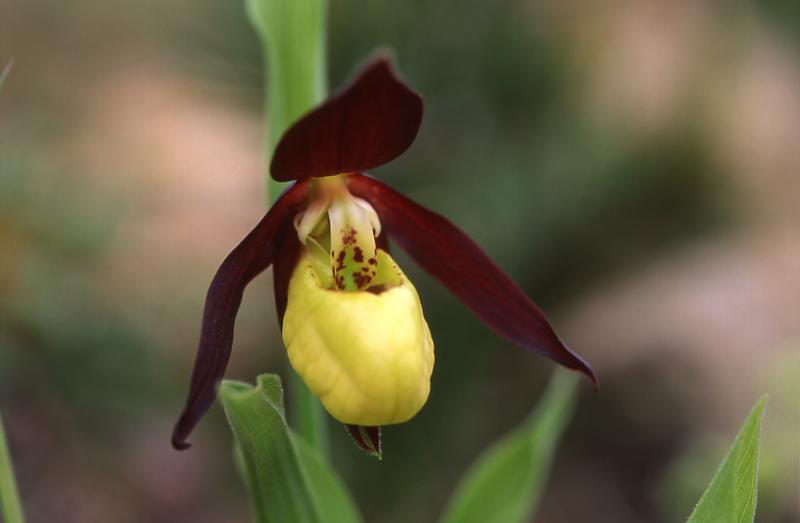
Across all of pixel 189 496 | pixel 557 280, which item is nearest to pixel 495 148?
pixel 557 280

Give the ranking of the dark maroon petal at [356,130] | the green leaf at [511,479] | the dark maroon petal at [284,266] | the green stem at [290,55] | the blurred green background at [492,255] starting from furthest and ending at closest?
the blurred green background at [492,255], the green leaf at [511,479], the green stem at [290,55], the dark maroon petal at [284,266], the dark maroon petal at [356,130]

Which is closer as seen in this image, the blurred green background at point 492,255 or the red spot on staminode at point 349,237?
the red spot on staminode at point 349,237

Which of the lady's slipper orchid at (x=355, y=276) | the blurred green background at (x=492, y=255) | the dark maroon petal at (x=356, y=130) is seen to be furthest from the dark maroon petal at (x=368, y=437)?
the blurred green background at (x=492, y=255)

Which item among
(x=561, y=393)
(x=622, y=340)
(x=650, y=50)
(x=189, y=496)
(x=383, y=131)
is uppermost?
(x=650, y=50)

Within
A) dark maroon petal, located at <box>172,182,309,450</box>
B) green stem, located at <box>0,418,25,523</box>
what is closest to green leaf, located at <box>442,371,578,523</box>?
dark maroon petal, located at <box>172,182,309,450</box>

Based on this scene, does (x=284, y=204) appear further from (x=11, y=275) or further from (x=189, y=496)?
(x=189, y=496)

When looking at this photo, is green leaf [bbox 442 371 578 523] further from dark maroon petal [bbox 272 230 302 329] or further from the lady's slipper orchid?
dark maroon petal [bbox 272 230 302 329]

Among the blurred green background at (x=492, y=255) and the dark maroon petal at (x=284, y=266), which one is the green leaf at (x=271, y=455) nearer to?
the dark maroon petal at (x=284, y=266)
